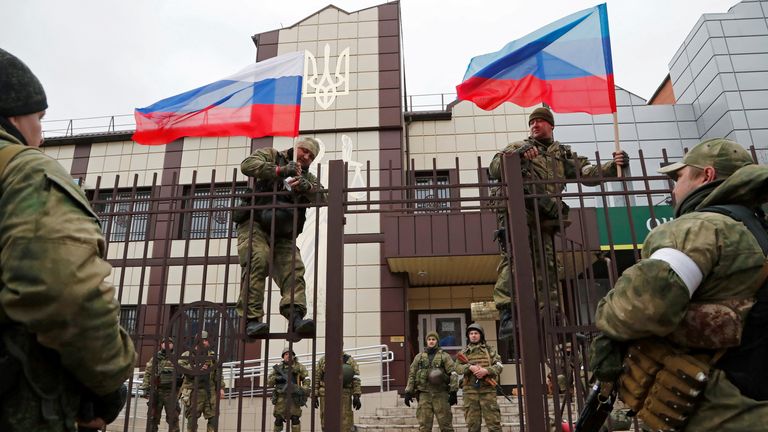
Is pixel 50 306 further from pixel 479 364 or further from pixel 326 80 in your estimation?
pixel 326 80

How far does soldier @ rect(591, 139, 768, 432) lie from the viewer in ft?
6.56

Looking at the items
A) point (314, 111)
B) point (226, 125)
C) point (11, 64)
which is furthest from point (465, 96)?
point (314, 111)

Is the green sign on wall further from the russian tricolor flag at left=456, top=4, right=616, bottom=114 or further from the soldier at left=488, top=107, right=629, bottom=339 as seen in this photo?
the russian tricolor flag at left=456, top=4, right=616, bottom=114

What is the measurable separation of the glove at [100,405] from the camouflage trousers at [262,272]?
2647 millimetres

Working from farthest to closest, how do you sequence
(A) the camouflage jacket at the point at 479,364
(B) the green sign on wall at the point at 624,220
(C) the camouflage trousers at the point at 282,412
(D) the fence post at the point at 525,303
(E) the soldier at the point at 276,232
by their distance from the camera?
1. (B) the green sign on wall at the point at 624,220
2. (C) the camouflage trousers at the point at 282,412
3. (A) the camouflage jacket at the point at 479,364
4. (E) the soldier at the point at 276,232
5. (D) the fence post at the point at 525,303

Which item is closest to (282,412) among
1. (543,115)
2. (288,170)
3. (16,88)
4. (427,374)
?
(427,374)

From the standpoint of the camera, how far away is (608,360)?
2.26 meters

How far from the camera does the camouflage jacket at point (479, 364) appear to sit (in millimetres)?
8117

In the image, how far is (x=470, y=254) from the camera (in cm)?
1154

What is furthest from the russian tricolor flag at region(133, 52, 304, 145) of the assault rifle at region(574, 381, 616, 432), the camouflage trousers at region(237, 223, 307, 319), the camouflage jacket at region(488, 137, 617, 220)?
the assault rifle at region(574, 381, 616, 432)

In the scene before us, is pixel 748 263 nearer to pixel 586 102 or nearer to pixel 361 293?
pixel 586 102

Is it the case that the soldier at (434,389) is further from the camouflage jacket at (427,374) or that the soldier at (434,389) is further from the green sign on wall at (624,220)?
the green sign on wall at (624,220)

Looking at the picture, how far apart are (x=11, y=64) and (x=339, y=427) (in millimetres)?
3152

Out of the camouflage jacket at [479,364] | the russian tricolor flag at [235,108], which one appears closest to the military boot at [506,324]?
the russian tricolor flag at [235,108]
